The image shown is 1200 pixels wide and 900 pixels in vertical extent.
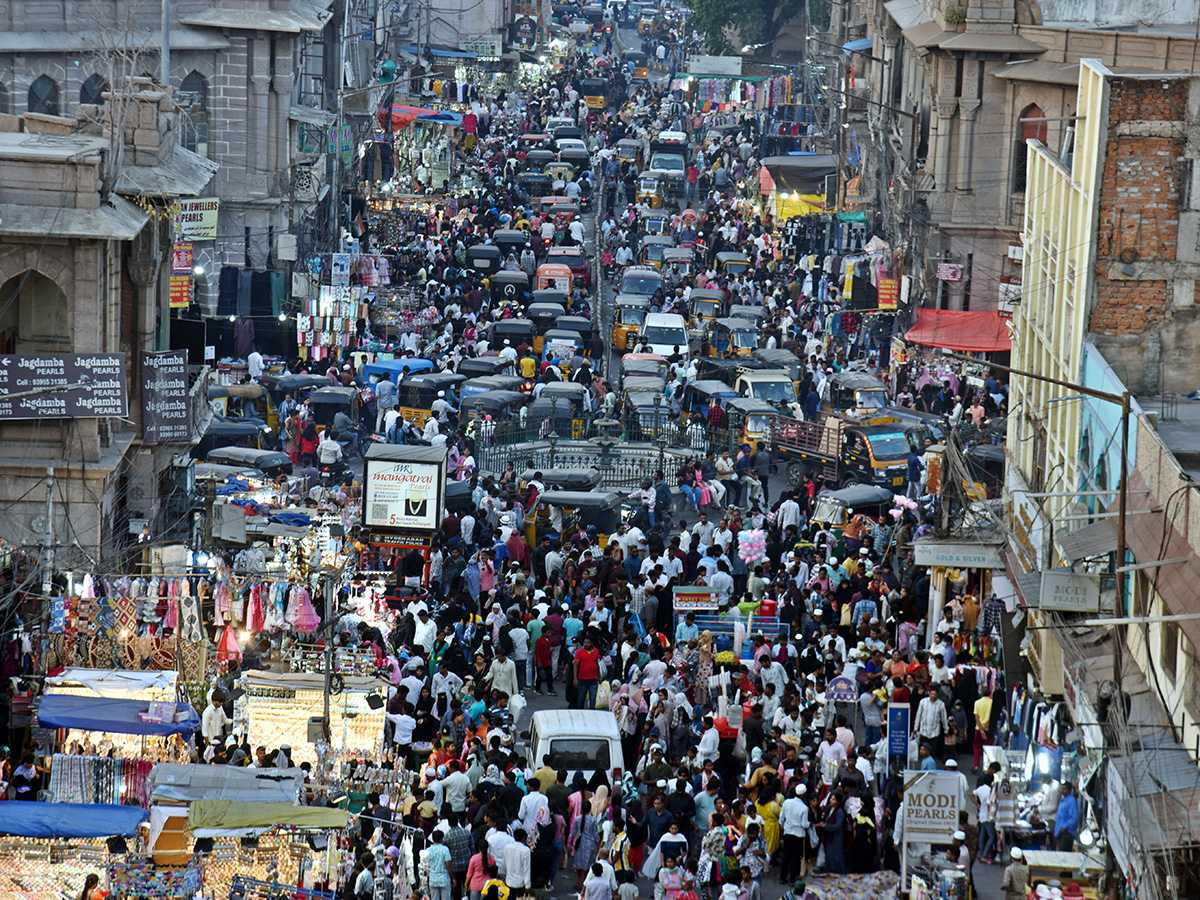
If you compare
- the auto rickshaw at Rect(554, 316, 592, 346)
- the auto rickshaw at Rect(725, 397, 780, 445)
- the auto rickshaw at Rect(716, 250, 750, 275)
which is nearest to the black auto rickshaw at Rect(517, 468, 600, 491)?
the auto rickshaw at Rect(725, 397, 780, 445)

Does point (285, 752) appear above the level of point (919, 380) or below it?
below

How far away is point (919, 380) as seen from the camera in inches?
1607

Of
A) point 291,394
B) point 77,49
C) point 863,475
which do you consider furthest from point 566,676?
point 77,49

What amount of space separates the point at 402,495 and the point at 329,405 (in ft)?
30.0

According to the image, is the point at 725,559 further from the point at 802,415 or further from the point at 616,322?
the point at 616,322

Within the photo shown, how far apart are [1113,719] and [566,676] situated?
27.4 feet

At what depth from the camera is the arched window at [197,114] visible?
1710 inches

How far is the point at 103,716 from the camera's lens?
19.5 metres

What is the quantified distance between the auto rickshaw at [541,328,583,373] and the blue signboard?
67.4ft

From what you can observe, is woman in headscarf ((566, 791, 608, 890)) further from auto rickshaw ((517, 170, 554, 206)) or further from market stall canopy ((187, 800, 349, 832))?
auto rickshaw ((517, 170, 554, 206))

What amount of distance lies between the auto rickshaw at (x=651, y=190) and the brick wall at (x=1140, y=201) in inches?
1535

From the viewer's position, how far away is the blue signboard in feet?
69.6

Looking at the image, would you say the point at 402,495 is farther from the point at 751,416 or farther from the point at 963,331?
the point at 963,331

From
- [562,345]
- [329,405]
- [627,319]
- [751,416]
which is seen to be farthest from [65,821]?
[627,319]
